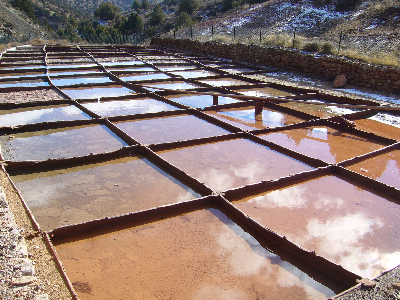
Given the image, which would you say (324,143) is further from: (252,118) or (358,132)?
(252,118)

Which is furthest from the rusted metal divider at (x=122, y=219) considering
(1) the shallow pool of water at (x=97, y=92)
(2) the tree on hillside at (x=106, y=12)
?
(2) the tree on hillside at (x=106, y=12)

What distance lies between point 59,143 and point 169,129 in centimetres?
160

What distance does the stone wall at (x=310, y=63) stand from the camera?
792cm

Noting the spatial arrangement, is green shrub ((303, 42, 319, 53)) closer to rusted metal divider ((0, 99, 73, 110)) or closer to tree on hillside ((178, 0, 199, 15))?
rusted metal divider ((0, 99, 73, 110))

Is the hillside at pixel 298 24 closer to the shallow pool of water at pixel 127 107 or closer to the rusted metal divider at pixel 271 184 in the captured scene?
the shallow pool of water at pixel 127 107

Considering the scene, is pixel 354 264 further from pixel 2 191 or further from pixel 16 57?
pixel 16 57

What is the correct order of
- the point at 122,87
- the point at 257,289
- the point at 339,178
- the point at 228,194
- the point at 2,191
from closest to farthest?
the point at 257,289, the point at 2,191, the point at 228,194, the point at 339,178, the point at 122,87

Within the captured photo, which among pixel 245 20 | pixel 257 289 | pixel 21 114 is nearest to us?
pixel 257 289

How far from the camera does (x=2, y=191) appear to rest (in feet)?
9.16

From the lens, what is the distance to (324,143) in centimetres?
480

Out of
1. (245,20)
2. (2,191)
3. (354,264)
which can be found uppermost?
(245,20)

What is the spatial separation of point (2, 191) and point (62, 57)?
11.0 m

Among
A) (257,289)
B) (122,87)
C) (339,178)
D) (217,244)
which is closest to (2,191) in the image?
(217,244)

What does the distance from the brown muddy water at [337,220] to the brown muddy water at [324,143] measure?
34.8 inches
